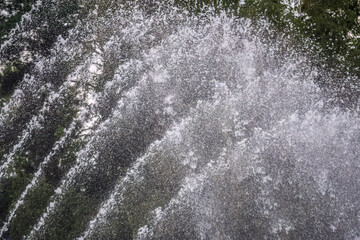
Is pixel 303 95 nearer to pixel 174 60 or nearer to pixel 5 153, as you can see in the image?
pixel 174 60

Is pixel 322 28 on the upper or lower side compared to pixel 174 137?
upper

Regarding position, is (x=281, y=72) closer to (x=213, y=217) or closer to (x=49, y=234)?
(x=213, y=217)

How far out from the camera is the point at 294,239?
3.68ft

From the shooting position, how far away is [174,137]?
118 cm

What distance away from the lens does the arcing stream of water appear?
1.14 meters

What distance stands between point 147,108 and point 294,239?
2.97 feet

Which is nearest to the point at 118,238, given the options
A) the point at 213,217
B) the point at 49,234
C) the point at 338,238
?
the point at 49,234

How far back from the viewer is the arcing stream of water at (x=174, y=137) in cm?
114

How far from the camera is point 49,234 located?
1.15 m

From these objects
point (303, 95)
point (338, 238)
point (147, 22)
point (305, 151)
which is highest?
point (147, 22)

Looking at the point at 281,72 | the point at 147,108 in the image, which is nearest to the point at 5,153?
the point at 147,108

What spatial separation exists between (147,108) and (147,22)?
441 mm

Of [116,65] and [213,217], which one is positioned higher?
[116,65]

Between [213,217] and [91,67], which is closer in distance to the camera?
[213,217]
